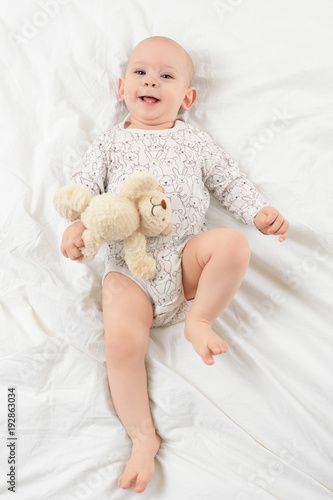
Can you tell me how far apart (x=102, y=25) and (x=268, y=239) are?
76cm

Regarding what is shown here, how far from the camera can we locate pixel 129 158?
119cm

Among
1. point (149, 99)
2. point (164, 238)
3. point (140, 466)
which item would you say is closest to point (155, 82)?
point (149, 99)

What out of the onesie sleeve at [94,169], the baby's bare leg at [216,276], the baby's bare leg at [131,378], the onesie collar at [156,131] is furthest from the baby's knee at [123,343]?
the onesie collar at [156,131]

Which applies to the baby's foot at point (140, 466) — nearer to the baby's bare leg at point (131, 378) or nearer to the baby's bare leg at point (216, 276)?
the baby's bare leg at point (131, 378)

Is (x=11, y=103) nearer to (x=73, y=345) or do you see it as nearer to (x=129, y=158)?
(x=129, y=158)

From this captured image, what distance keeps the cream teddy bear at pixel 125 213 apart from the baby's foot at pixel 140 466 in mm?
380

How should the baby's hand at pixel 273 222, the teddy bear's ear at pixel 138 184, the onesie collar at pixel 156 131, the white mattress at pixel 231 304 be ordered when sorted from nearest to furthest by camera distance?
the teddy bear's ear at pixel 138 184 → the white mattress at pixel 231 304 → the baby's hand at pixel 273 222 → the onesie collar at pixel 156 131

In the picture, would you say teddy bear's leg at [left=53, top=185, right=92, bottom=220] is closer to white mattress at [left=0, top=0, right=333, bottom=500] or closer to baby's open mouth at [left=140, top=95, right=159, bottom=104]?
white mattress at [left=0, top=0, right=333, bottom=500]

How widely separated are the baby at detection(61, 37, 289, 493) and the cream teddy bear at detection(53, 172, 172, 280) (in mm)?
57

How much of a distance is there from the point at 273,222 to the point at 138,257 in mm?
353

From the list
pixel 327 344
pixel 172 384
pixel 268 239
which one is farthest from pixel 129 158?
pixel 327 344

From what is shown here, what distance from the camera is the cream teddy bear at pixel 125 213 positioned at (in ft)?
3.03

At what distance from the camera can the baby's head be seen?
1.23 metres

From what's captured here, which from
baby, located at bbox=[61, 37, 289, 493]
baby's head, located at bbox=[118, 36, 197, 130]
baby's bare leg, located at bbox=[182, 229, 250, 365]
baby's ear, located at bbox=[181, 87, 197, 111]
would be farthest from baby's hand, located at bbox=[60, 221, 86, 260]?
baby's ear, located at bbox=[181, 87, 197, 111]
